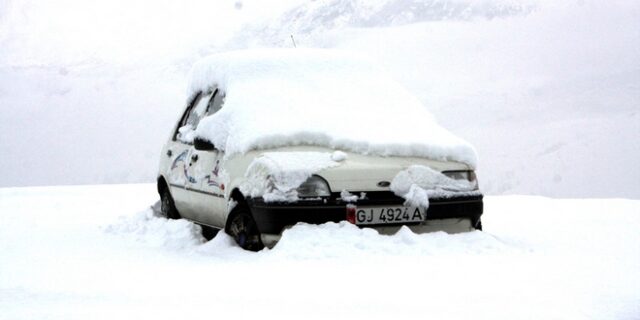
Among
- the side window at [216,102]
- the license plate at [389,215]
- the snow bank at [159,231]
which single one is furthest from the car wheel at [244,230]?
the side window at [216,102]

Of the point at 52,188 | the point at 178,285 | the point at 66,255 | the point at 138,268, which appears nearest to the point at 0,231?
the point at 66,255

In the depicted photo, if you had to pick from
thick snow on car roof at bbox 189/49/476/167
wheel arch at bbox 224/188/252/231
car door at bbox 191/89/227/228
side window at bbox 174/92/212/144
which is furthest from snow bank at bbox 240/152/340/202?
side window at bbox 174/92/212/144

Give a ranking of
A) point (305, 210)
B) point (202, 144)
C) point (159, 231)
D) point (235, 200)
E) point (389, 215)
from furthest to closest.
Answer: point (159, 231), point (202, 144), point (235, 200), point (389, 215), point (305, 210)

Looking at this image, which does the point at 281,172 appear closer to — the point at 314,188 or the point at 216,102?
the point at 314,188

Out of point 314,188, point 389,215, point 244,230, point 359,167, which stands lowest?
point 244,230

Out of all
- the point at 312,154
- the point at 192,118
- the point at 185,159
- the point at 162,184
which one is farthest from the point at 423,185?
the point at 162,184

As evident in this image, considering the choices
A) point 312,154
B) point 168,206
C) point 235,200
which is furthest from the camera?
point 168,206

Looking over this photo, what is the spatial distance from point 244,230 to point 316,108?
3.84ft

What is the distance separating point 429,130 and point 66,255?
274 cm

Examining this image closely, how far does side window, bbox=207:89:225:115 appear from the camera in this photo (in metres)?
7.41

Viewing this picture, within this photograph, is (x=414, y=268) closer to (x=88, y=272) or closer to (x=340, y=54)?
(x=88, y=272)

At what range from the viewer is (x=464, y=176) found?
649 cm

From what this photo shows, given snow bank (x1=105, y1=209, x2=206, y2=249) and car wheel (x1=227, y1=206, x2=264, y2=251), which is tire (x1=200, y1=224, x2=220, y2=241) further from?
car wheel (x1=227, y1=206, x2=264, y2=251)

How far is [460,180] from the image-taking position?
21.1 ft
